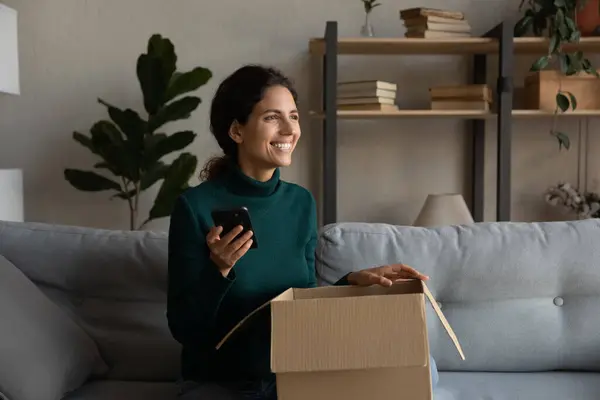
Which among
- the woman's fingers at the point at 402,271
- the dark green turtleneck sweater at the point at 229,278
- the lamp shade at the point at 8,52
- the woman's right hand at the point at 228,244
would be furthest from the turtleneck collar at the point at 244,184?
the lamp shade at the point at 8,52

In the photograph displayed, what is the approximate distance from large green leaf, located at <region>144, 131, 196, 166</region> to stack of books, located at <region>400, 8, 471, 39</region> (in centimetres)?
100

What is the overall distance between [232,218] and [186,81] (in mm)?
1651

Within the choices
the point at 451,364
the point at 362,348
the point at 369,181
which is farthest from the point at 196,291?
the point at 369,181

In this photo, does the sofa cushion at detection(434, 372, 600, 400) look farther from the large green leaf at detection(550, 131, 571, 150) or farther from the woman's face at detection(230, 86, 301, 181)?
the large green leaf at detection(550, 131, 571, 150)

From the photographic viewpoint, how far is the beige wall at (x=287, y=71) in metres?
3.11

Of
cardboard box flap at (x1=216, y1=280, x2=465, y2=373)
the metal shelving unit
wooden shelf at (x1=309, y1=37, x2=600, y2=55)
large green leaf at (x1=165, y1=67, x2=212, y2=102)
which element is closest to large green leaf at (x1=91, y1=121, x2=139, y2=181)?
large green leaf at (x1=165, y1=67, x2=212, y2=102)

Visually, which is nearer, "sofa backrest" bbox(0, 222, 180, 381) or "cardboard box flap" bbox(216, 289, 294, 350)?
"cardboard box flap" bbox(216, 289, 294, 350)

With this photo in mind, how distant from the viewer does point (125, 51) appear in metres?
3.14

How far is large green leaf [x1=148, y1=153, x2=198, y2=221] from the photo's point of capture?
2.83 metres

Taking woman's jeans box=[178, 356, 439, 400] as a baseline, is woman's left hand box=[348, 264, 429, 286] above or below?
above

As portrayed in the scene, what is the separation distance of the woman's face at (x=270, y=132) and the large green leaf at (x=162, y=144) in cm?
134

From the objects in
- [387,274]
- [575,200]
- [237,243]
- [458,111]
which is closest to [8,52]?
[458,111]

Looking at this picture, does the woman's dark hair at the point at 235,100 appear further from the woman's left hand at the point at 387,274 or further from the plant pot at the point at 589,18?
the plant pot at the point at 589,18

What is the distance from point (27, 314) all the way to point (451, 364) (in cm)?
107
